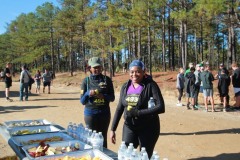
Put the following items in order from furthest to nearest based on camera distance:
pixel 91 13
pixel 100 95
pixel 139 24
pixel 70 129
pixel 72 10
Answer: pixel 72 10, pixel 91 13, pixel 139 24, pixel 100 95, pixel 70 129

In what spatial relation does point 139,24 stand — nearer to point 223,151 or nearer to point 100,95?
point 223,151

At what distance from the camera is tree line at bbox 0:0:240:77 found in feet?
66.0

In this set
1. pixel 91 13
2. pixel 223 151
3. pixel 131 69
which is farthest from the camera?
pixel 91 13

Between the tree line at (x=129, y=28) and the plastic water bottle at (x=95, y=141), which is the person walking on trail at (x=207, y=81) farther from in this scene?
the plastic water bottle at (x=95, y=141)

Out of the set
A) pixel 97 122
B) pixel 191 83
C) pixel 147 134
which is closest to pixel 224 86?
pixel 191 83

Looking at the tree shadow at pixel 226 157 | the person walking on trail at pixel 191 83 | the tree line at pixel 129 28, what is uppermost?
the tree line at pixel 129 28

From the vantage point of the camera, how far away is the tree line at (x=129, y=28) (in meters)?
20.1

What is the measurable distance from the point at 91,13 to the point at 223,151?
2983 centimetres

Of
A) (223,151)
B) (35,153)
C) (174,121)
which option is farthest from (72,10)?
(35,153)

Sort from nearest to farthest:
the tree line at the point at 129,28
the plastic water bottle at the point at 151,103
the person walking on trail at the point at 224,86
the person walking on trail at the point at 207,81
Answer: the plastic water bottle at the point at 151,103 → the person walking on trail at the point at 207,81 → the person walking on trail at the point at 224,86 → the tree line at the point at 129,28

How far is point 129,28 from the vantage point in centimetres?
2764

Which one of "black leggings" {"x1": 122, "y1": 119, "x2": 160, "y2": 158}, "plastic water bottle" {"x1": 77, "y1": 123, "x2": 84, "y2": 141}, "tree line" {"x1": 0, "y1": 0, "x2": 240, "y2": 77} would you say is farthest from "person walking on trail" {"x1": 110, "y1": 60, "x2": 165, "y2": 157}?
"tree line" {"x1": 0, "y1": 0, "x2": 240, "y2": 77}

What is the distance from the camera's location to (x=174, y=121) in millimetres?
10766

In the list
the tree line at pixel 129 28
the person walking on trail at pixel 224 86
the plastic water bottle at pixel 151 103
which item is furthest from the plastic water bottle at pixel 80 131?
the person walking on trail at pixel 224 86
